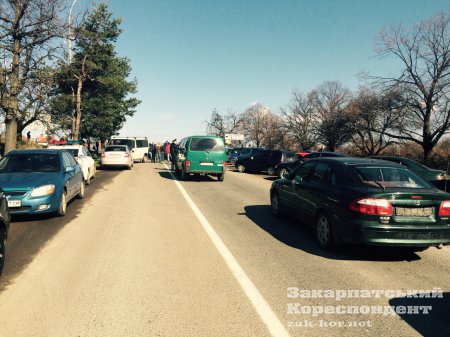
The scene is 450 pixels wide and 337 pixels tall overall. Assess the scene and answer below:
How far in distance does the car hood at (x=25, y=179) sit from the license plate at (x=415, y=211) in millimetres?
6918

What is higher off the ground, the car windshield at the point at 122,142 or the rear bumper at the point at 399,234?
the car windshield at the point at 122,142

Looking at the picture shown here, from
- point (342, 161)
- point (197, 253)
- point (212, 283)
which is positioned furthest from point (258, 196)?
point (212, 283)

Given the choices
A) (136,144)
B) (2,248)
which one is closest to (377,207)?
(2,248)

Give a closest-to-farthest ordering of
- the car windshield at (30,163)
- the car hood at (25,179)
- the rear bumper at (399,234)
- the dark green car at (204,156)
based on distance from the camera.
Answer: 1. the rear bumper at (399,234)
2. the car hood at (25,179)
3. the car windshield at (30,163)
4. the dark green car at (204,156)

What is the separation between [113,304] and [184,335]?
1.04 m

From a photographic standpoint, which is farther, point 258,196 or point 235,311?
point 258,196

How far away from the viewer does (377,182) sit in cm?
559

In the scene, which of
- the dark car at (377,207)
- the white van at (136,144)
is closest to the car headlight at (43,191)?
the dark car at (377,207)

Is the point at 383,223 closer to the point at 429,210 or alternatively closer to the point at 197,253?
the point at 429,210

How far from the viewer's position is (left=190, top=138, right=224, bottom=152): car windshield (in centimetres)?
1575

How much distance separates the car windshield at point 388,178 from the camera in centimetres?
558

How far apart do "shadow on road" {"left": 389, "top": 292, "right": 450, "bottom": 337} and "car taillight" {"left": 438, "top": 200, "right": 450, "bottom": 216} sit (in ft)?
4.40

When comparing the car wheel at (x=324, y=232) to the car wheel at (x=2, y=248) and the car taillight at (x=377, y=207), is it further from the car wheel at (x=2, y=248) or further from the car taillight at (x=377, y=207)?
the car wheel at (x=2, y=248)

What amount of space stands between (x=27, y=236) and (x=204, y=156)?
9725 millimetres
